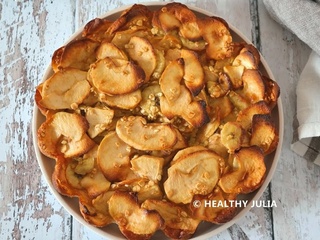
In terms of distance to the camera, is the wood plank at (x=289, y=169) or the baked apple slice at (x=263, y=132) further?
the wood plank at (x=289, y=169)

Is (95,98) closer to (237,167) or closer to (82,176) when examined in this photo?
(82,176)

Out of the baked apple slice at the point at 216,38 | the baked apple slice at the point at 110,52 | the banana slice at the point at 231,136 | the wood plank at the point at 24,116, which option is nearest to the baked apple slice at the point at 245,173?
the banana slice at the point at 231,136

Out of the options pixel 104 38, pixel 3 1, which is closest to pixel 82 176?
pixel 104 38

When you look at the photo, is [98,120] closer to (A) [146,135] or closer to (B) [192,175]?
(A) [146,135]

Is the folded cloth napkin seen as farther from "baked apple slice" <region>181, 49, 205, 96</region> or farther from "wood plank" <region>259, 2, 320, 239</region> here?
"baked apple slice" <region>181, 49, 205, 96</region>

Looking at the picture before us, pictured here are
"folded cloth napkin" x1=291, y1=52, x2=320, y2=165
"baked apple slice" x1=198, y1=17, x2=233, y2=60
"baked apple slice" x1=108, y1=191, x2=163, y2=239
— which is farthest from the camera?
"folded cloth napkin" x1=291, y1=52, x2=320, y2=165

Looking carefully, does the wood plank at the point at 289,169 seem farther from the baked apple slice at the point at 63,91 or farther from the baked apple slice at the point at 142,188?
the baked apple slice at the point at 63,91

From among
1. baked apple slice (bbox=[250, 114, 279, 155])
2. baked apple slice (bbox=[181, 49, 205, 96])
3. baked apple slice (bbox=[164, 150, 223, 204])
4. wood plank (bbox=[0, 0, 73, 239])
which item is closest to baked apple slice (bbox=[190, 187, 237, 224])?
baked apple slice (bbox=[164, 150, 223, 204])
